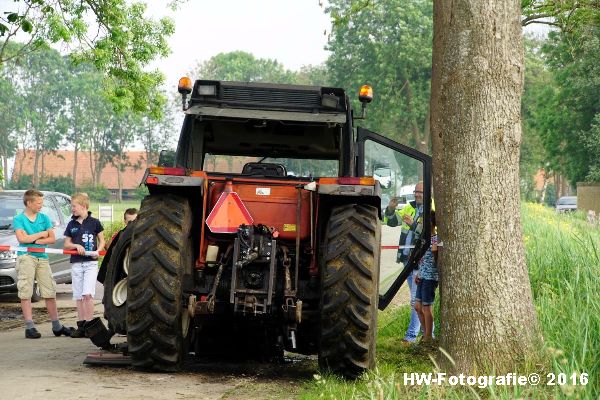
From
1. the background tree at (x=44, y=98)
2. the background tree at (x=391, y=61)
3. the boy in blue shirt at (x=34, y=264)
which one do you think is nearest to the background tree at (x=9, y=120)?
the background tree at (x=44, y=98)

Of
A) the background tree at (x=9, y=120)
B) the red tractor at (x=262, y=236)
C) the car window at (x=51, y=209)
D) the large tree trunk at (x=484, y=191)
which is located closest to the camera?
the large tree trunk at (x=484, y=191)

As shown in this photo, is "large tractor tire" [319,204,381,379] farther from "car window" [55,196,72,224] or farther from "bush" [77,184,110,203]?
"bush" [77,184,110,203]

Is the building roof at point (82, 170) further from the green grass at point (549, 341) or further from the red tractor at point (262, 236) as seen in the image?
the red tractor at point (262, 236)

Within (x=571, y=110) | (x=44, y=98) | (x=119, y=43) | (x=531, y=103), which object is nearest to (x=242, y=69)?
A: (x=44, y=98)

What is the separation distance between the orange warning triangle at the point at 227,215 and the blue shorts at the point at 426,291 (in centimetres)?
296

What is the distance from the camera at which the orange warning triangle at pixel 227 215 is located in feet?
29.8

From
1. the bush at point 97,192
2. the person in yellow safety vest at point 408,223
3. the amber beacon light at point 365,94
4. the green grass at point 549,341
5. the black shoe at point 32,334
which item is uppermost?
the bush at point 97,192

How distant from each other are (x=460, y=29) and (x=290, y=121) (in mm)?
2552

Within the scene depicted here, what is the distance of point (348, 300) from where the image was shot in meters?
8.66

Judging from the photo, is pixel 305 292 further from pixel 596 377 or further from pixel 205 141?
pixel 596 377

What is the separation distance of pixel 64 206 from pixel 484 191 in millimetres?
12193

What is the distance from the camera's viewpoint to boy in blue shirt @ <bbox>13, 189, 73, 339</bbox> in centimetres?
1245

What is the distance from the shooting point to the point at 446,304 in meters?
7.91

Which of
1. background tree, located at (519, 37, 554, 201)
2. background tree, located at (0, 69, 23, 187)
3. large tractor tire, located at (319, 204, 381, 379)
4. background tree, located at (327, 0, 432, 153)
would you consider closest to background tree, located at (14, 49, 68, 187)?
background tree, located at (0, 69, 23, 187)
